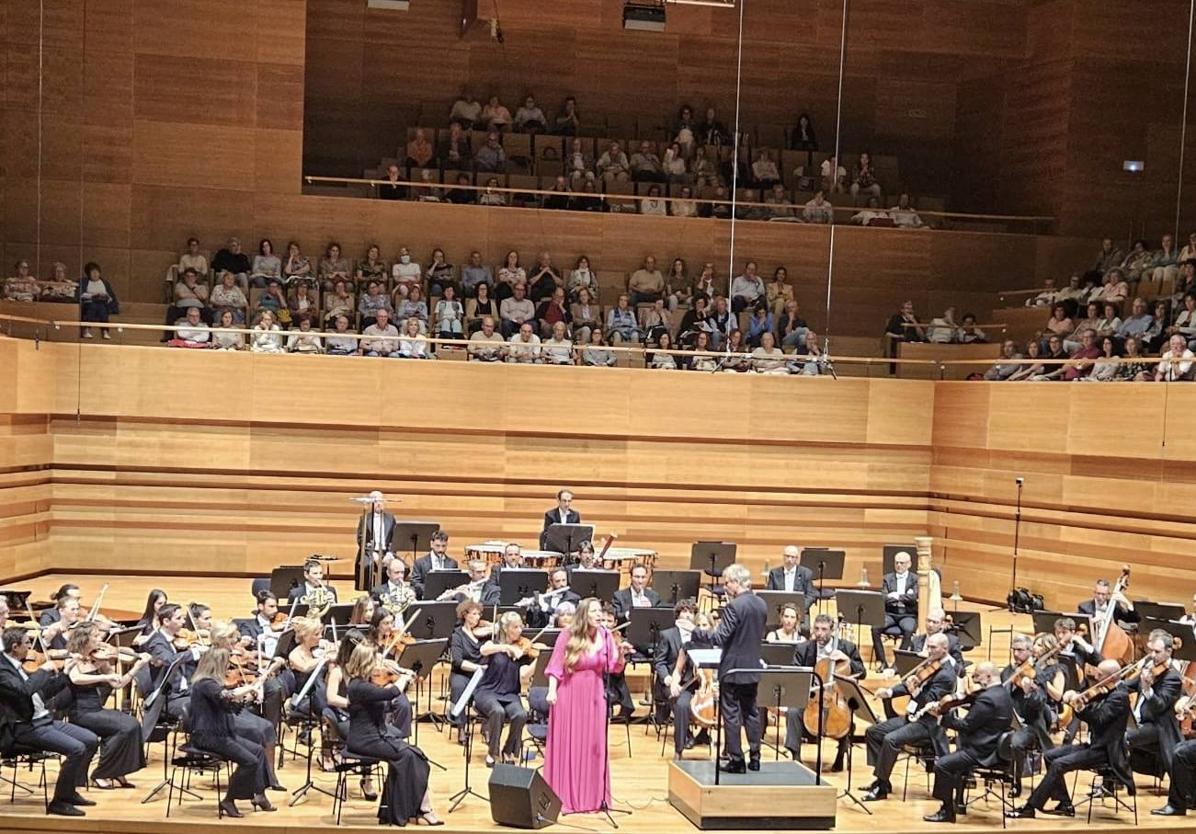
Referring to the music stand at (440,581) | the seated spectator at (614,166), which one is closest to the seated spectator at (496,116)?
the seated spectator at (614,166)

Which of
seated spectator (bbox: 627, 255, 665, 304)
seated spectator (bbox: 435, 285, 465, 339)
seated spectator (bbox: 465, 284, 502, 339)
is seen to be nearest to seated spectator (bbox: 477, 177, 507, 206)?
seated spectator (bbox: 465, 284, 502, 339)

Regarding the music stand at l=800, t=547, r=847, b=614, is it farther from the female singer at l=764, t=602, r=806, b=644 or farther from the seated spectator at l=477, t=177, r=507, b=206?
the seated spectator at l=477, t=177, r=507, b=206

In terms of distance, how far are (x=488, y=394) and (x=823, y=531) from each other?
13.8 ft

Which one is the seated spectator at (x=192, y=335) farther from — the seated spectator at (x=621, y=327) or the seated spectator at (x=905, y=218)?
the seated spectator at (x=905, y=218)

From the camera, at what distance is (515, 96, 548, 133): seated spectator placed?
762 inches

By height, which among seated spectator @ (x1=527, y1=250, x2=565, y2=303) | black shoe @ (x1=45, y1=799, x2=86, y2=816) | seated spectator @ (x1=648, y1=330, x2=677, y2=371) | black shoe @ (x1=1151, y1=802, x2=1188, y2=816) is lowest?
black shoe @ (x1=1151, y1=802, x2=1188, y2=816)

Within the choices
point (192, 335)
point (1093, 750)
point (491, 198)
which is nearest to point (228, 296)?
point (192, 335)

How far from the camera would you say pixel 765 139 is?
20797mm

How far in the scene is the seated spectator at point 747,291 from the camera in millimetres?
17172

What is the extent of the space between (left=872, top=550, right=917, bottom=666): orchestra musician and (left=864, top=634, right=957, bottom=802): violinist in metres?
2.92

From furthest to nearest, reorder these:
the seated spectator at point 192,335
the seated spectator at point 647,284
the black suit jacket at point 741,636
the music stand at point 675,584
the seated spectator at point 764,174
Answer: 1. the seated spectator at point 764,174
2. the seated spectator at point 647,284
3. the seated spectator at point 192,335
4. the music stand at point 675,584
5. the black suit jacket at point 741,636

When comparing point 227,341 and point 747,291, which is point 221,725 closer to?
point 227,341

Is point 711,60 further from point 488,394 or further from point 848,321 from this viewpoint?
point 488,394

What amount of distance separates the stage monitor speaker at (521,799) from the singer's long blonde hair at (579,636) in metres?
0.73
